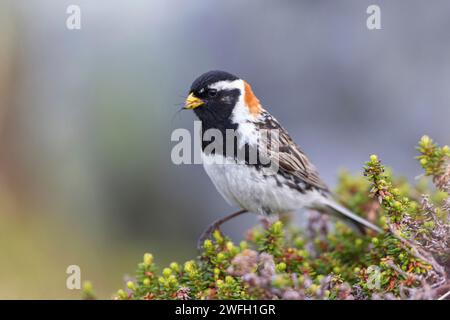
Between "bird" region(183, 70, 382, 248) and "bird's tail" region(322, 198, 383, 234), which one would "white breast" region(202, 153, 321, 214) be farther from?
"bird's tail" region(322, 198, 383, 234)

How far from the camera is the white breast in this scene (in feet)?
11.9

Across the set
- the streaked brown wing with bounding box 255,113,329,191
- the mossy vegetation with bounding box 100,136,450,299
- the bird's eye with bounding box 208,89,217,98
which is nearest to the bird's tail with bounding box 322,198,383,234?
the streaked brown wing with bounding box 255,113,329,191

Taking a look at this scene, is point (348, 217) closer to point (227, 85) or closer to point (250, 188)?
point (250, 188)

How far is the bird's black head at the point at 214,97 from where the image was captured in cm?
377

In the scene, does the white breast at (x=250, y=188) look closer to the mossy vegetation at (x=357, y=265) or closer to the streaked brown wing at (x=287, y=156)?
the streaked brown wing at (x=287, y=156)

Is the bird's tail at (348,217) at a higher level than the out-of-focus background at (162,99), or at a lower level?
lower

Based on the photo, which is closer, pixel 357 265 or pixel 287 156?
pixel 357 265

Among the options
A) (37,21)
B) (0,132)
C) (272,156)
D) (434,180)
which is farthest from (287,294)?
(37,21)

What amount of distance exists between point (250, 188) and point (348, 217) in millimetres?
728

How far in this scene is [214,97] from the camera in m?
3.82

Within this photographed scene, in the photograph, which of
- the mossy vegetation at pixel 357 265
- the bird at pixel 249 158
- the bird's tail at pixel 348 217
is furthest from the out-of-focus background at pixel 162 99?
the mossy vegetation at pixel 357 265

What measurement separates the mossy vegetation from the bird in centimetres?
47

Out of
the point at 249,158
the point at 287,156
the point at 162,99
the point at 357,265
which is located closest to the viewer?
the point at 357,265

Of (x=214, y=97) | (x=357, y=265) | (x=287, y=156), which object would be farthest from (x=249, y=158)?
(x=357, y=265)
